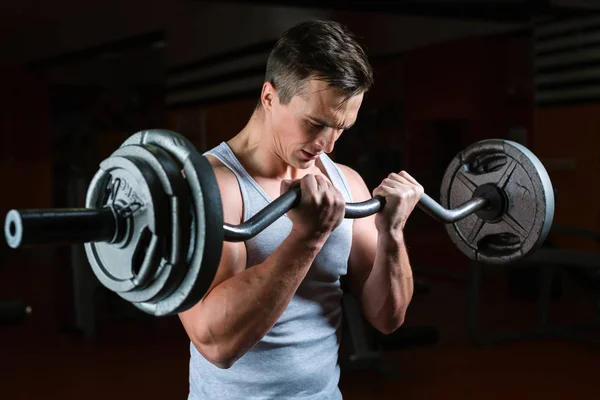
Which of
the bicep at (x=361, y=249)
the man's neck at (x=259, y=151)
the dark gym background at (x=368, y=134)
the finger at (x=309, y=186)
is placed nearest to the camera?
the finger at (x=309, y=186)

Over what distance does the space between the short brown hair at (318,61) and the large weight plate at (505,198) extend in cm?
38

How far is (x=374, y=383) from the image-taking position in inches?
154

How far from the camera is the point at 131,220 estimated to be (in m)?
0.95

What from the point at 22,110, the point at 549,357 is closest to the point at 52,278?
the point at 22,110

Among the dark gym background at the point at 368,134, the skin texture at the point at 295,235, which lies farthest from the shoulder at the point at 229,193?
the dark gym background at the point at 368,134

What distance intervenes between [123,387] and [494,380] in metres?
2.22

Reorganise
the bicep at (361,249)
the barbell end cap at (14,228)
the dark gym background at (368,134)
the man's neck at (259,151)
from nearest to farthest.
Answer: the barbell end cap at (14,228) < the man's neck at (259,151) < the bicep at (361,249) < the dark gym background at (368,134)

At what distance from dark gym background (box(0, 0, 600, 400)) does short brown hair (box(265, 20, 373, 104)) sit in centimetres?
242

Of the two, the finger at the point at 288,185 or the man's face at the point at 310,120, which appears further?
the man's face at the point at 310,120

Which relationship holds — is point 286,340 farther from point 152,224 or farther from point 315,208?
point 152,224

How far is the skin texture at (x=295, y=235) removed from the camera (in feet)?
3.70

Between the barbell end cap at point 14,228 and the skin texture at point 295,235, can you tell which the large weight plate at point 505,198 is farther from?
the barbell end cap at point 14,228

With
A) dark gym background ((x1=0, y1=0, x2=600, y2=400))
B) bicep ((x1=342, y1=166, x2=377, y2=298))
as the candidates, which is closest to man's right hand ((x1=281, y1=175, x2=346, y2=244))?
bicep ((x1=342, y1=166, x2=377, y2=298))

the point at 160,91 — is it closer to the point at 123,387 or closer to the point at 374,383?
the point at 123,387
